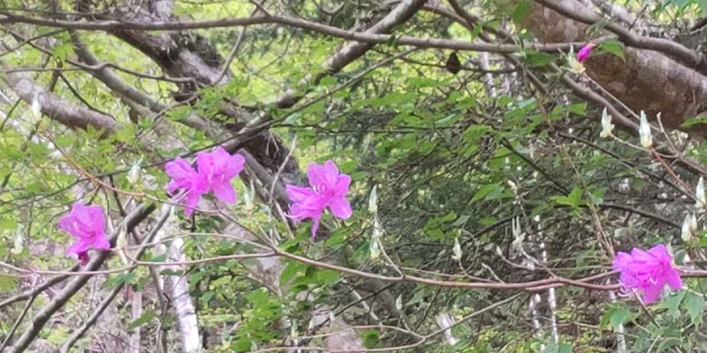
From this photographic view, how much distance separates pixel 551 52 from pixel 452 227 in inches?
21.6

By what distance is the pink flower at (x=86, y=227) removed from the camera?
1.13 meters

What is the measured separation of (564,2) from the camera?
78.9 inches

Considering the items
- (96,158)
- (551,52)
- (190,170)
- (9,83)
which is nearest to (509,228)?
(551,52)

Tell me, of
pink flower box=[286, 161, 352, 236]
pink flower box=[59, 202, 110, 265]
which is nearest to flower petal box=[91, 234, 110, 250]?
pink flower box=[59, 202, 110, 265]

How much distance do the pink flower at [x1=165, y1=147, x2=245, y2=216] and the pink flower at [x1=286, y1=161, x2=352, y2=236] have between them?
9 centimetres

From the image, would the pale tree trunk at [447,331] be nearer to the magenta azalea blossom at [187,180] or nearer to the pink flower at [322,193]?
the pink flower at [322,193]

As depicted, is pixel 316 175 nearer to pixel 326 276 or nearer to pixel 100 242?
pixel 100 242

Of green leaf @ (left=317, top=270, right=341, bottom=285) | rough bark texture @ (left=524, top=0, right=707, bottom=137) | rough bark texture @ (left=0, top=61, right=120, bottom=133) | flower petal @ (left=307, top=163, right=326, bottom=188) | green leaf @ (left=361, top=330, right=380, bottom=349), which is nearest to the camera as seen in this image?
flower petal @ (left=307, top=163, right=326, bottom=188)

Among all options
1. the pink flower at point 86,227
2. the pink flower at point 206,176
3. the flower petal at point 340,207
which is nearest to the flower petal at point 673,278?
the flower petal at point 340,207

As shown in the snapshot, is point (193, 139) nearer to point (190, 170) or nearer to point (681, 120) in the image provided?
point (190, 170)

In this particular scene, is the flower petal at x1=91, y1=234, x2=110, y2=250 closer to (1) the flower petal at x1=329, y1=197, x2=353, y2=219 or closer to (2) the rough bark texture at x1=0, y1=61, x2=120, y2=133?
(1) the flower petal at x1=329, y1=197, x2=353, y2=219

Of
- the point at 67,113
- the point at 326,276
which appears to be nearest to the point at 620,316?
the point at 326,276

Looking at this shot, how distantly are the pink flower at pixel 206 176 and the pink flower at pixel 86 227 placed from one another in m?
0.11

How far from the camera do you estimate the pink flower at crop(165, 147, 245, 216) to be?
3.71ft
